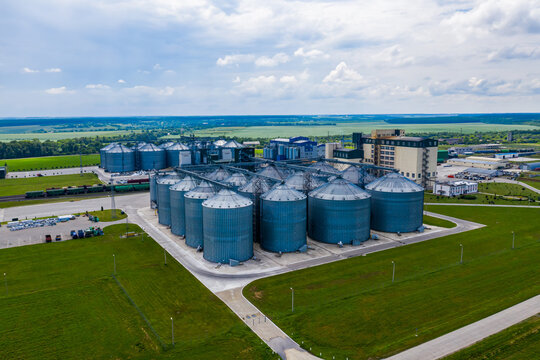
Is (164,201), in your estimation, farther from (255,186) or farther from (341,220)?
(341,220)

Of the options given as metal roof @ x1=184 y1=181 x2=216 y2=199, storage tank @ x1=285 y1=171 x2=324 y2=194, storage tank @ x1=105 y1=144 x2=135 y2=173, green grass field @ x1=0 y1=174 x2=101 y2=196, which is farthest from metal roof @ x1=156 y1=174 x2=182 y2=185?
storage tank @ x1=105 y1=144 x2=135 y2=173

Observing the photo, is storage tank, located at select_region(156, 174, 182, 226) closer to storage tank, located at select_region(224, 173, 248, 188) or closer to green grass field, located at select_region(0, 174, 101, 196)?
storage tank, located at select_region(224, 173, 248, 188)

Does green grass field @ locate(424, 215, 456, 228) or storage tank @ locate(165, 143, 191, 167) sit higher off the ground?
storage tank @ locate(165, 143, 191, 167)

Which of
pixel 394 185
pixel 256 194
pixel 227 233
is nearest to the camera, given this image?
pixel 227 233

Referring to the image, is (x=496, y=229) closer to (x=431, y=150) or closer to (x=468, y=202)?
(x=468, y=202)

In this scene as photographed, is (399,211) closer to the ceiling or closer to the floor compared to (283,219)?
closer to the floor

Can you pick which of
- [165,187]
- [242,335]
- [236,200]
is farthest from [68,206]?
[242,335]

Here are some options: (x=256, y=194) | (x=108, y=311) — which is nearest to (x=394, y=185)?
(x=256, y=194)
